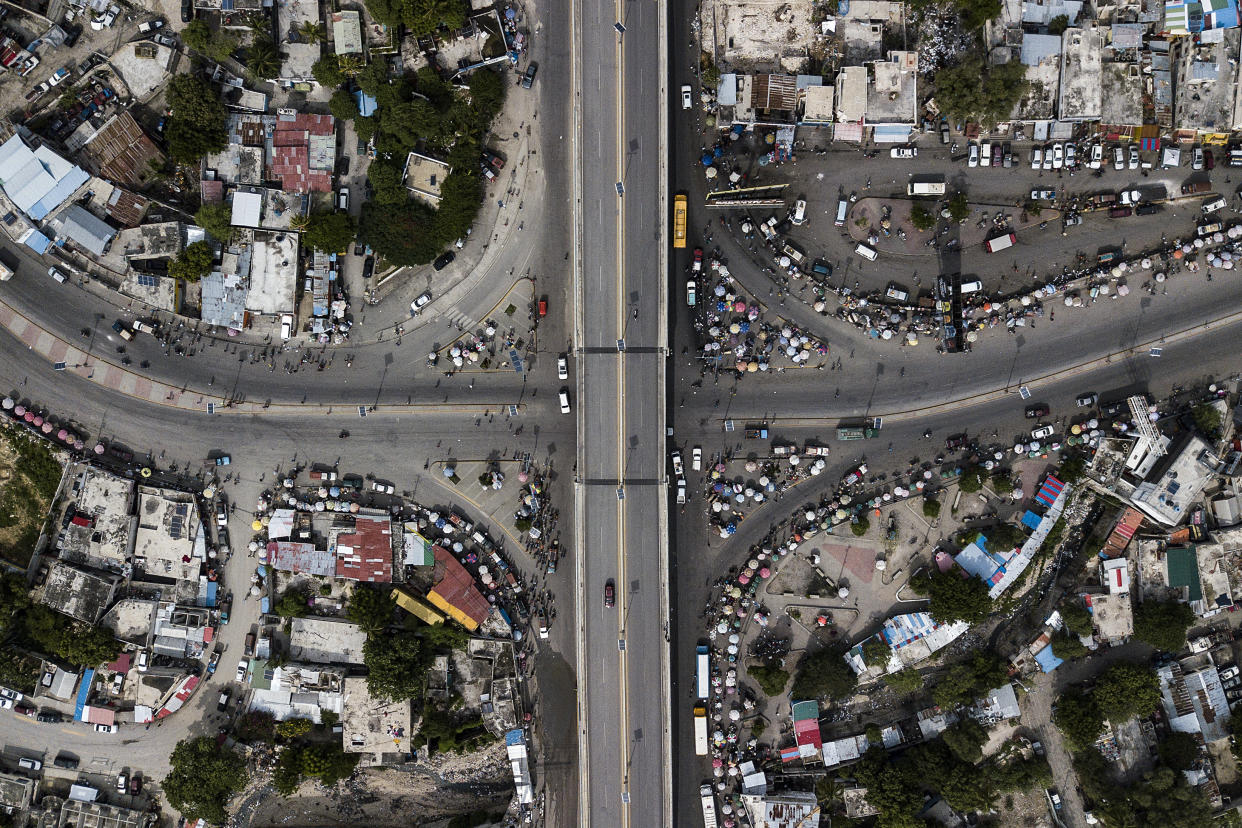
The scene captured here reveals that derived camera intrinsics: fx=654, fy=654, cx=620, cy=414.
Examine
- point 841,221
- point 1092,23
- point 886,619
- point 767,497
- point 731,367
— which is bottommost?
point 886,619

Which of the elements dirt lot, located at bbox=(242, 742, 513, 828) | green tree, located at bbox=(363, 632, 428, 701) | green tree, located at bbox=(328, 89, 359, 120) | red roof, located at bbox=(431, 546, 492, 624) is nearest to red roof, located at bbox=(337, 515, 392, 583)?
red roof, located at bbox=(431, 546, 492, 624)

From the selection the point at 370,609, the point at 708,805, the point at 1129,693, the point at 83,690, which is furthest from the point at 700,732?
the point at 83,690

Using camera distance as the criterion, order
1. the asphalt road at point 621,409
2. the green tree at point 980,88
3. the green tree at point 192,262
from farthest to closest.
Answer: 1. the asphalt road at point 621,409
2. the green tree at point 192,262
3. the green tree at point 980,88

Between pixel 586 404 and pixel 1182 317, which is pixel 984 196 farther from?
pixel 586 404

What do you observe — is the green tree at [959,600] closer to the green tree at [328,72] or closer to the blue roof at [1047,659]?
the blue roof at [1047,659]

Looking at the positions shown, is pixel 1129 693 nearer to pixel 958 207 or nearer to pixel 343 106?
pixel 958 207

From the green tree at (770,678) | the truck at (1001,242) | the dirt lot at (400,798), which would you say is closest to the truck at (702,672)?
the green tree at (770,678)

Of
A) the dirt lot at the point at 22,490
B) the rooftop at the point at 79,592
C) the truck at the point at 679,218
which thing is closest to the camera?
the truck at the point at 679,218

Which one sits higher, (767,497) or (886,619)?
(767,497)

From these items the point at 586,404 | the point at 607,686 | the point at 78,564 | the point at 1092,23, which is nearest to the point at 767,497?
the point at 586,404
